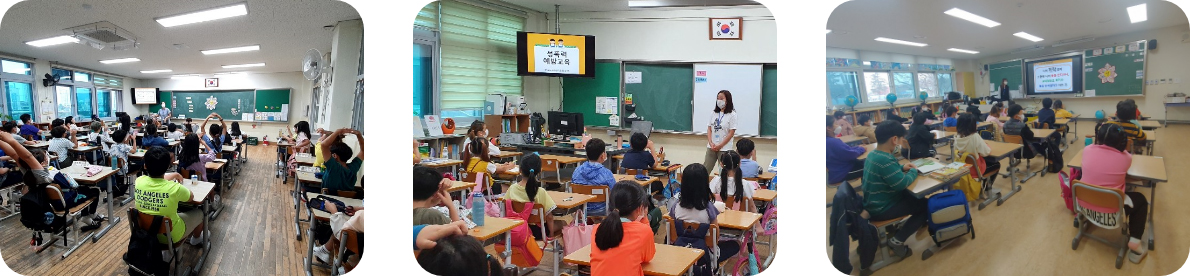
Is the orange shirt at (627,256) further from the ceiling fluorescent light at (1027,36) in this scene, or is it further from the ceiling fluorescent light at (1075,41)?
the ceiling fluorescent light at (1075,41)

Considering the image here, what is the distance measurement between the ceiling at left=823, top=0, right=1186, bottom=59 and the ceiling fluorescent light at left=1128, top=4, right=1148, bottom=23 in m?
0.01

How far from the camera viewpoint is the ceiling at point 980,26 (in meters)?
2.07

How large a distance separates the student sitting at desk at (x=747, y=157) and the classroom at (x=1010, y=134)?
0.35m

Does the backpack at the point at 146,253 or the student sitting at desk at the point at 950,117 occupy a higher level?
the student sitting at desk at the point at 950,117

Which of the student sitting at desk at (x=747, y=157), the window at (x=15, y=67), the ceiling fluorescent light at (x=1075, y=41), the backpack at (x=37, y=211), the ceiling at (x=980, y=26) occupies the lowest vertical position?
the backpack at (x=37, y=211)

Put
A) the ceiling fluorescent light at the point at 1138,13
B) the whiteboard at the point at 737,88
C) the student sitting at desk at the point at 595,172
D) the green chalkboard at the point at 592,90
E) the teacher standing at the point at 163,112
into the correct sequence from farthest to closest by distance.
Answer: the teacher standing at the point at 163,112 → the student sitting at desk at the point at 595,172 → the green chalkboard at the point at 592,90 → the whiteboard at the point at 737,88 → the ceiling fluorescent light at the point at 1138,13

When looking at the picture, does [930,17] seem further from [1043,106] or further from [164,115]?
[164,115]

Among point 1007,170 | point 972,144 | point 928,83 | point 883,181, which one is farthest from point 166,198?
point 1007,170

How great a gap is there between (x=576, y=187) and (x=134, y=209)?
192 centimetres

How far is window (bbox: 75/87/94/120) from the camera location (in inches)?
102

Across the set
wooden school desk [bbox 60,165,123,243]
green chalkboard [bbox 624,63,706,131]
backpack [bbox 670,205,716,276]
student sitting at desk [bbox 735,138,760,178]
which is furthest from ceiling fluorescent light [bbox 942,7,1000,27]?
wooden school desk [bbox 60,165,123,243]

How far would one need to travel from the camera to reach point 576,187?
2.49m

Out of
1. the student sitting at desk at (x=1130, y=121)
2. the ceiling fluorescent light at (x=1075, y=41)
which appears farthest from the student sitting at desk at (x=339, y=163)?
the student sitting at desk at (x=1130, y=121)

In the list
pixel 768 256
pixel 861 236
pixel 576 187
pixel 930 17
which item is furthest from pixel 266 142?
pixel 930 17
